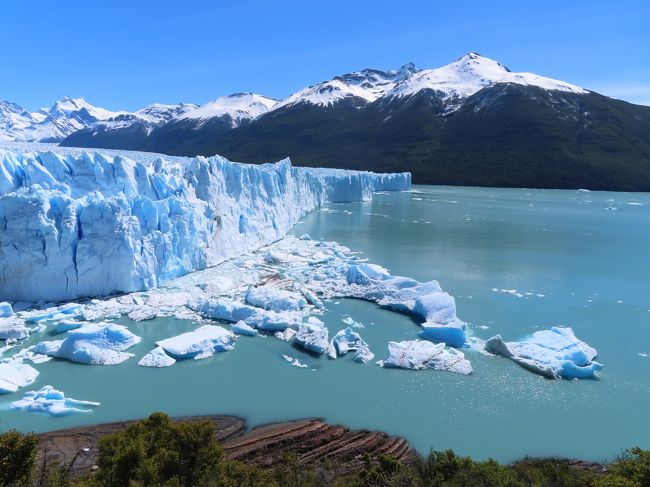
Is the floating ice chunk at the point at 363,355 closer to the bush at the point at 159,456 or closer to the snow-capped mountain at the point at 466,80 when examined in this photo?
the bush at the point at 159,456

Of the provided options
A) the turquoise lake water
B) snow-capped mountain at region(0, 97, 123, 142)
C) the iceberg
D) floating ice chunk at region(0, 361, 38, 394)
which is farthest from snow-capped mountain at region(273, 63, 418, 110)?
floating ice chunk at region(0, 361, 38, 394)

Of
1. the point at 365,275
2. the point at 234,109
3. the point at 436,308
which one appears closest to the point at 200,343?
the point at 436,308

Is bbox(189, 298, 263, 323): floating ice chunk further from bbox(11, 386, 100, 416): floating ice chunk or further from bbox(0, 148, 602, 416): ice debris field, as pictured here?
bbox(11, 386, 100, 416): floating ice chunk

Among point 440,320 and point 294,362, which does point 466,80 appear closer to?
point 440,320

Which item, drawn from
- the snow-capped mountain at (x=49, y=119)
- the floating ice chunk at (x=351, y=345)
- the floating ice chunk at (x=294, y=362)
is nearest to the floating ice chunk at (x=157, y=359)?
the floating ice chunk at (x=294, y=362)

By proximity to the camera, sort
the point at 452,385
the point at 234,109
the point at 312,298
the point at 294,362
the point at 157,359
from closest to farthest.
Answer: the point at 452,385 → the point at 157,359 → the point at 294,362 → the point at 312,298 → the point at 234,109

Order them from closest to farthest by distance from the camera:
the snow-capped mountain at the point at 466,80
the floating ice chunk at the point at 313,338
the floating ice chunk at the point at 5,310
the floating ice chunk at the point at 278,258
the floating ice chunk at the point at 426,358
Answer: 1. the floating ice chunk at the point at 426,358
2. the floating ice chunk at the point at 313,338
3. the floating ice chunk at the point at 5,310
4. the floating ice chunk at the point at 278,258
5. the snow-capped mountain at the point at 466,80
